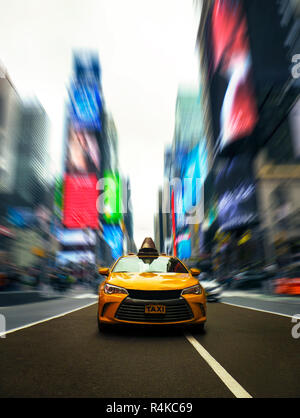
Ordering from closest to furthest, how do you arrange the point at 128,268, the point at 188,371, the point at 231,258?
1. the point at 188,371
2. the point at 128,268
3. the point at 231,258

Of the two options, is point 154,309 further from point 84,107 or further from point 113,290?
point 84,107

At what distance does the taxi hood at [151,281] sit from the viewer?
4602mm

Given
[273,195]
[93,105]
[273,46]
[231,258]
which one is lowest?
[231,258]

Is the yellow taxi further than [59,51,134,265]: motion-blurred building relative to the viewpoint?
A: No

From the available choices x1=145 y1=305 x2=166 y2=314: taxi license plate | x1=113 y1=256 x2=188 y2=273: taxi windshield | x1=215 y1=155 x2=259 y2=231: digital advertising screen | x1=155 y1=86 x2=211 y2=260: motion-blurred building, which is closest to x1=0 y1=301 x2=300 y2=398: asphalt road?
x1=145 y1=305 x2=166 y2=314: taxi license plate

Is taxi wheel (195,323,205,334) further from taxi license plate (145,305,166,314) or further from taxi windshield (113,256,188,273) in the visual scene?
taxi windshield (113,256,188,273)

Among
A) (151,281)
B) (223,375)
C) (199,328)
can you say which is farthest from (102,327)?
(223,375)

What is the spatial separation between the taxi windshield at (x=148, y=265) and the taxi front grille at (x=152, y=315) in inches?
47.4

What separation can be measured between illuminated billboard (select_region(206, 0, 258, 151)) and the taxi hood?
2272 centimetres

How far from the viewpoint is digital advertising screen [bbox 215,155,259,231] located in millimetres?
27234

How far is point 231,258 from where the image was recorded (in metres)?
33.7

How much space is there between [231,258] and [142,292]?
31.1m
